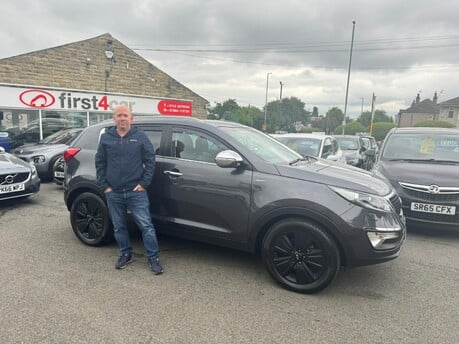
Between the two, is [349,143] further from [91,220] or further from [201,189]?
[91,220]

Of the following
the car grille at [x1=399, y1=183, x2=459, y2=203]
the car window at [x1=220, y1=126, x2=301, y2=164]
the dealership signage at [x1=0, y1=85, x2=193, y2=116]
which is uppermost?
the dealership signage at [x1=0, y1=85, x2=193, y2=116]

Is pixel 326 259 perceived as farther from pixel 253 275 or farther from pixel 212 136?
pixel 212 136

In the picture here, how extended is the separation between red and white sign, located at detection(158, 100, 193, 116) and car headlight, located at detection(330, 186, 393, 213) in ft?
52.4

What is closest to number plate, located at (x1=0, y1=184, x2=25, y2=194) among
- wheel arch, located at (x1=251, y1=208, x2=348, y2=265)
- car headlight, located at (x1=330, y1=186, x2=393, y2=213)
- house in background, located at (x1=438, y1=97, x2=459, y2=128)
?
wheel arch, located at (x1=251, y1=208, x2=348, y2=265)

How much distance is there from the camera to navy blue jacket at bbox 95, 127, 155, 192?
3.43 metres

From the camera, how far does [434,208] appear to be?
4715 mm

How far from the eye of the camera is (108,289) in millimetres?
3201

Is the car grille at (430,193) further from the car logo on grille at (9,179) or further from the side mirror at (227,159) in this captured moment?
the car logo on grille at (9,179)

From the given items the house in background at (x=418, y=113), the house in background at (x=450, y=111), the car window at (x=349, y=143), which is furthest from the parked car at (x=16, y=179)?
the house in background at (x=418, y=113)

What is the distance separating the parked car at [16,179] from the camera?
5781mm

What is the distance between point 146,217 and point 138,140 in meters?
0.82

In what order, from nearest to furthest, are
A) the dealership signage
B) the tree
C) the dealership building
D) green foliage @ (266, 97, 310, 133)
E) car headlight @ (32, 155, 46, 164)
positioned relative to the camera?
car headlight @ (32, 155, 46, 164)
the dealership signage
the dealership building
green foliage @ (266, 97, 310, 133)
the tree

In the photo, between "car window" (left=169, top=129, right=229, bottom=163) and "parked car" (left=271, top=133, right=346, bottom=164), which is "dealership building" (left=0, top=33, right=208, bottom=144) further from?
"car window" (left=169, top=129, right=229, bottom=163)

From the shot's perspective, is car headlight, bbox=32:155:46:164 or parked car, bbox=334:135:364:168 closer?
car headlight, bbox=32:155:46:164
